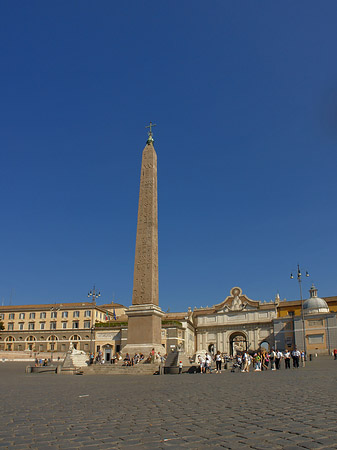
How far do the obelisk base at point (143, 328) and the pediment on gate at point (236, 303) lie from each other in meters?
39.6

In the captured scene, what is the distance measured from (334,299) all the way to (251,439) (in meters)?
57.7

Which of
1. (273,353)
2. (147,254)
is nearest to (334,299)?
(273,353)

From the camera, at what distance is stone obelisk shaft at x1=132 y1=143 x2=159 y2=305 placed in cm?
2203

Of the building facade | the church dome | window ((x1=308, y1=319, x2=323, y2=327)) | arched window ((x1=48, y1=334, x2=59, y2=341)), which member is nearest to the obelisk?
the building facade

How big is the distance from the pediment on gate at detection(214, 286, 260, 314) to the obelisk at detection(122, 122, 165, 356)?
39243 mm

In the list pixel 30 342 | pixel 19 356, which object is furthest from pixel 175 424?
pixel 30 342

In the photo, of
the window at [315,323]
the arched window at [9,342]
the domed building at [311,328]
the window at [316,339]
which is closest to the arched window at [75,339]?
the arched window at [9,342]

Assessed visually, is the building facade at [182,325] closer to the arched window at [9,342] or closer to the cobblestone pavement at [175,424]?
the arched window at [9,342]

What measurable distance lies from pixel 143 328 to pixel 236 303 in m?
41.2

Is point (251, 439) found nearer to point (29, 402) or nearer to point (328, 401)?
point (328, 401)

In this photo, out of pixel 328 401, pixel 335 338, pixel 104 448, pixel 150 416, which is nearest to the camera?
pixel 104 448

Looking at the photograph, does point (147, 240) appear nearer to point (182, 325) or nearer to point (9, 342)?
point (182, 325)

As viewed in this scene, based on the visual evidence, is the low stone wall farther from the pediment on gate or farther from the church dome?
the church dome

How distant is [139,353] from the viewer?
71.6ft
